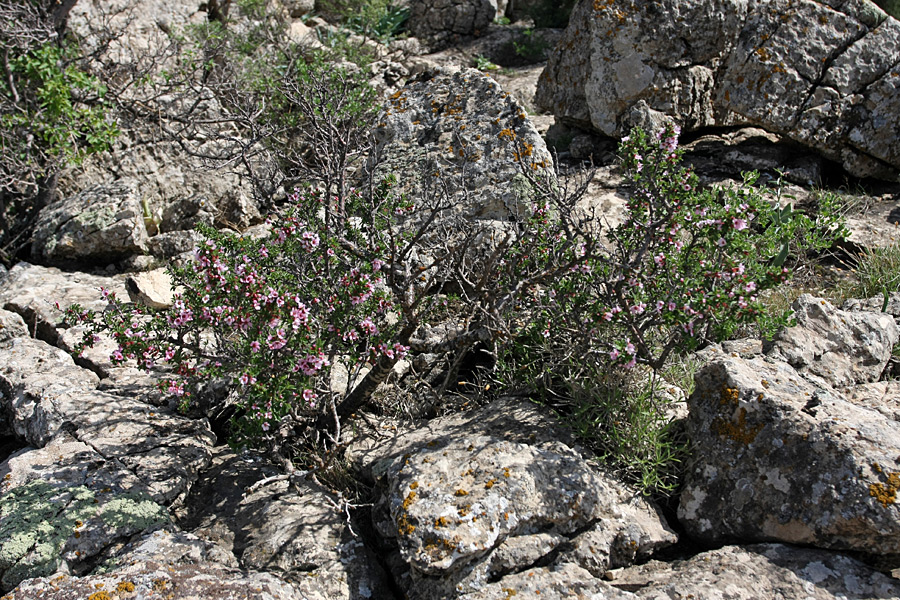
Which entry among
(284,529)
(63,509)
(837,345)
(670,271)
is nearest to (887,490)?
(837,345)

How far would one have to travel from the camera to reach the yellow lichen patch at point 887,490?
311cm

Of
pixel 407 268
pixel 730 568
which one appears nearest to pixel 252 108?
pixel 407 268

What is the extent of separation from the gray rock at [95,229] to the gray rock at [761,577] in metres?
4.98

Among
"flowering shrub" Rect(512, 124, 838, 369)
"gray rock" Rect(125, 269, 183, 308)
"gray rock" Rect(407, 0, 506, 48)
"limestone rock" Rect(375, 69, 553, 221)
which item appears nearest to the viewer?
"flowering shrub" Rect(512, 124, 838, 369)

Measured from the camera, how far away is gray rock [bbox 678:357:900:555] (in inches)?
125

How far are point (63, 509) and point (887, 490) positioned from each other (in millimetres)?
4116

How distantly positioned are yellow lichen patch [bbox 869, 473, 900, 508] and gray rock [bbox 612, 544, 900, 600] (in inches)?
13.0

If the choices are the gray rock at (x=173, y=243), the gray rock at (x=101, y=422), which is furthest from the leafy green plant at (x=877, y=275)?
the gray rock at (x=173, y=243)

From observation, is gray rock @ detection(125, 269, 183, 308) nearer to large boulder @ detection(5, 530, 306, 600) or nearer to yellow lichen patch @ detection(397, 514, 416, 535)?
large boulder @ detection(5, 530, 306, 600)

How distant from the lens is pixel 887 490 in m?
3.13

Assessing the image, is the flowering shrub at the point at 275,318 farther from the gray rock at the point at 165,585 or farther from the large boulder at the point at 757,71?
the large boulder at the point at 757,71

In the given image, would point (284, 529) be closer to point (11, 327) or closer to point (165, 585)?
point (165, 585)

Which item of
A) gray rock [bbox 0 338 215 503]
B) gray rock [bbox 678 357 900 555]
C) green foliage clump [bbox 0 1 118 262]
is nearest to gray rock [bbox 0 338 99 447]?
gray rock [bbox 0 338 215 503]

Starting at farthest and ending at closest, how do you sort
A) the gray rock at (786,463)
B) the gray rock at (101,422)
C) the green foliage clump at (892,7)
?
the green foliage clump at (892,7) < the gray rock at (101,422) < the gray rock at (786,463)
